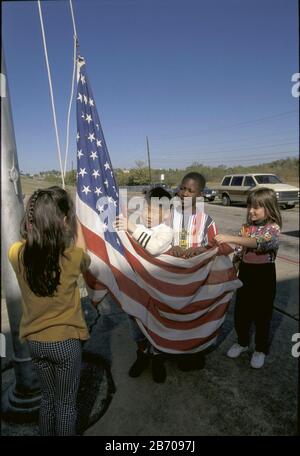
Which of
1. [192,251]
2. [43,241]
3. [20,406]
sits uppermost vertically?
[43,241]

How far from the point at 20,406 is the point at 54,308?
3.89 feet

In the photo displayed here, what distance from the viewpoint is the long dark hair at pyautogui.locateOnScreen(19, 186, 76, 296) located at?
5.65 ft

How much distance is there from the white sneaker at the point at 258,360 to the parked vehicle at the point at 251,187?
1396 centimetres

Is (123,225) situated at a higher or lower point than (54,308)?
higher

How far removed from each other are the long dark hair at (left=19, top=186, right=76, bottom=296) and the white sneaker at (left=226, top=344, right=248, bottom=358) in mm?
2051

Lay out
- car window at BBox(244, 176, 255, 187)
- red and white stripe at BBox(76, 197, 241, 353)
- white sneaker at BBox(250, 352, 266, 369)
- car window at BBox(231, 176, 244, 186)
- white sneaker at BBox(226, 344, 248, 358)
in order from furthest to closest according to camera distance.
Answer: car window at BBox(231, 176, 244, 186)
car window at BBox(244, 176, 255, 187)
white sneaker at BBox(226, 344, 248, 358)
white sneaker at BBox(250, 352, 266, 369)
red and white stripe at BBox(76, 197, 241, 353)

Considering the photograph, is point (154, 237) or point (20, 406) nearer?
point (20, 406)

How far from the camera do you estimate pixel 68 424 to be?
1.90 m

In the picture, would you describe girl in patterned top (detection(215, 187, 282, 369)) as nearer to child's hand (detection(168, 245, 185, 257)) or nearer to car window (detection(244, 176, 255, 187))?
child's hand (detection(168, 245, 185, 257))

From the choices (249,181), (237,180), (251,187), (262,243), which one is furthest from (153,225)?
(237,180)

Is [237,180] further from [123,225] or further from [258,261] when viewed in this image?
[123,225]

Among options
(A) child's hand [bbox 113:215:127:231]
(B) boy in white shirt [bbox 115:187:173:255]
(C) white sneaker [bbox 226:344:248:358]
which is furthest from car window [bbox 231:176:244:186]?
(A) child's hand [bbox 113:215:127:231]

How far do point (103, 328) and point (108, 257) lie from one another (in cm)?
139

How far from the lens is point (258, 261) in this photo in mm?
2840
